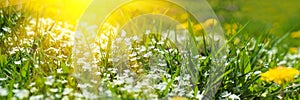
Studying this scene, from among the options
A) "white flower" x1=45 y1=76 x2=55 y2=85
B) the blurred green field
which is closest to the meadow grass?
"white flower" x1=45 y1=76 x2=55 y2=85

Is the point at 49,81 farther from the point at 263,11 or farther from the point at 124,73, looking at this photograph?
the point at 263,11

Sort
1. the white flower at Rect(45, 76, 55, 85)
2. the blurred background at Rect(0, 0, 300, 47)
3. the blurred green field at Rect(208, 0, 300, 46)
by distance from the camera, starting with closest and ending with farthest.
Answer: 1. the white flower at Rect(45, 76, 55, 85)
2. the blurred background at Rect(0, 0, 300, 47)
3. the blurred green field at Rect(208, 0, 300, 46)

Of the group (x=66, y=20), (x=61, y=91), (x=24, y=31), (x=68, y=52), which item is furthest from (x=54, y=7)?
(x=61, y=91)

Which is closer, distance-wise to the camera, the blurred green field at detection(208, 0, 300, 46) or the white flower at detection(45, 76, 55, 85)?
the white flower at detection(45, 76, 55, 85)

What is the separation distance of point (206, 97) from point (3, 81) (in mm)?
1047

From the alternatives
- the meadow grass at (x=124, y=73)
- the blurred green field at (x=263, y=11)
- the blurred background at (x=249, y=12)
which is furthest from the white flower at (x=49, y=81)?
the blurred green field at (x=263, y=11)

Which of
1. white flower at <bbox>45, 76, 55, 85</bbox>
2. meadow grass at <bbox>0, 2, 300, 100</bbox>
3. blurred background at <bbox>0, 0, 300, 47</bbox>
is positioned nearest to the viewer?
white flower at <bbox>45, 76, 55, 85</bbox>

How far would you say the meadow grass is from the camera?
2.62 meters

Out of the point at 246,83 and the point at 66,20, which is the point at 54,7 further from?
the point at 246,83

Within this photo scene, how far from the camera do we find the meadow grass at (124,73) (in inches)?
103

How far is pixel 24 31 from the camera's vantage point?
387 centimetres

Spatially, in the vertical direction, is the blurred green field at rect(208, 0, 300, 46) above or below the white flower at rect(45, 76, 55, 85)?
above

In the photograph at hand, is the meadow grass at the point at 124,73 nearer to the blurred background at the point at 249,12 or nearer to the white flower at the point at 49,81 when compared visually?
the white flower at the point at 49,81

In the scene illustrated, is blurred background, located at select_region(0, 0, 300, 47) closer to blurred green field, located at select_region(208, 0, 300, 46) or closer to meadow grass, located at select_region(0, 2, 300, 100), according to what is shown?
blurred green field, located at select_region(208, 0, 300, 46)
